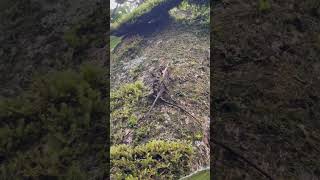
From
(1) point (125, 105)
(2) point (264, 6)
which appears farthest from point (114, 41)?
(2) point (264, 6)

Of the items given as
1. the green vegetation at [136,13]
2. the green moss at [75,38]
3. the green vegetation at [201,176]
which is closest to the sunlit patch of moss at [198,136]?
the green vegetation at [201,176]

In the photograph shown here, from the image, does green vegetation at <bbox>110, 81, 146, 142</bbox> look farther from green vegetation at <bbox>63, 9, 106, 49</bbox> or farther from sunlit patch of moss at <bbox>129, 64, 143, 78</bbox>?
green vegetation at <bbox>63, 9, 106, 49</bbox>

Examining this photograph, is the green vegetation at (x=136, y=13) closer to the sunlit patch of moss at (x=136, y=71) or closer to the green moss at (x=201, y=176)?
the sunlit patch of moss at (x=136, y=71)

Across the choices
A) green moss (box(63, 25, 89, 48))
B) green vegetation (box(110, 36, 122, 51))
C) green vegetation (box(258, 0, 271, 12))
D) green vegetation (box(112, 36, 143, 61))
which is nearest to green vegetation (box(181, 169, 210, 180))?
green vegetation (box(112, 36, 143, 61))

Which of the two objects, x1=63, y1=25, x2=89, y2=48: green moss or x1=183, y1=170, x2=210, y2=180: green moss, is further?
x1=63, y1=25, x2=89, y2=48: green moss

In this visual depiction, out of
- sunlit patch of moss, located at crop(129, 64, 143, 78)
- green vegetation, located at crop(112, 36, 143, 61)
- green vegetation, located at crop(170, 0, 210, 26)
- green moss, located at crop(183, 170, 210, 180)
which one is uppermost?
green vegetation, located at crop(170, 0, 210, 26)
